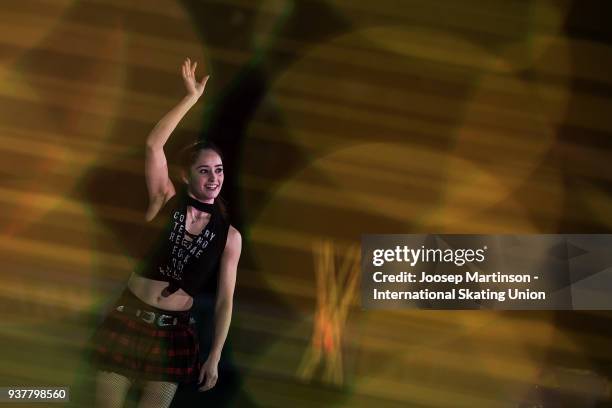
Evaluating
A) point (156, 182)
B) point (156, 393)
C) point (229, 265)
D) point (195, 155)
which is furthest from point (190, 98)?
point (156, 393)

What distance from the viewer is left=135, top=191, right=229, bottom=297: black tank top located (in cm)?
279

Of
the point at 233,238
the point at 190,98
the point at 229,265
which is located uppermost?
the point at 190,98

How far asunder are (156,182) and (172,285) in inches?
17.0

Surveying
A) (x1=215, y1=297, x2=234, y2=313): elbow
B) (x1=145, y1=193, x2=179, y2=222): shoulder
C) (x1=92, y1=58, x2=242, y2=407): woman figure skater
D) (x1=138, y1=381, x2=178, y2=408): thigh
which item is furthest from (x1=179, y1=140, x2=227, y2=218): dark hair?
(x1=138, y1=381, x2=178, y2=408): thigh

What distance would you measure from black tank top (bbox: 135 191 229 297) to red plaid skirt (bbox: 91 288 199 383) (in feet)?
0.40

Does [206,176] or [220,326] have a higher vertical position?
[206,176]

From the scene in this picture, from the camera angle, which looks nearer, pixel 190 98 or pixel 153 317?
pixel 153 317

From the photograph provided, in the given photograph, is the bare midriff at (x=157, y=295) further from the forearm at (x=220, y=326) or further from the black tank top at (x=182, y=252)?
the forearm at (x=220, y=326)

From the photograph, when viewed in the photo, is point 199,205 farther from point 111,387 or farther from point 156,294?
point 111,387

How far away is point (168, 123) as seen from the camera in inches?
112

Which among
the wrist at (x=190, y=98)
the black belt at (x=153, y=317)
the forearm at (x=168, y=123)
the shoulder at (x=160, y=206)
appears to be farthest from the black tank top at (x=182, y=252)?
the wrist at (x=190, y=98)

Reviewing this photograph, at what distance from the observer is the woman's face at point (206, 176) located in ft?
9.30

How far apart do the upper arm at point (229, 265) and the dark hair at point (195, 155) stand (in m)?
0.10

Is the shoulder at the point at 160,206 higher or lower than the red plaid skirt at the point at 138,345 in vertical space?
higher
